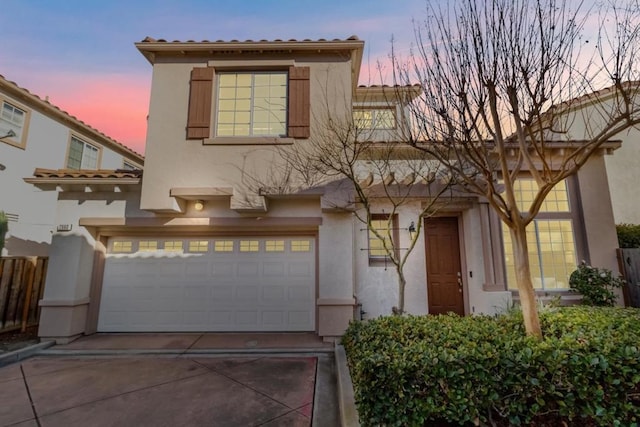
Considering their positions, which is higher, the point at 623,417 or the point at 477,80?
the point at 477,80

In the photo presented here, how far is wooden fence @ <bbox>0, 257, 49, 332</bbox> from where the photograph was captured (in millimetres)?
6938

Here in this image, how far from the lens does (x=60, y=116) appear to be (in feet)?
37.6

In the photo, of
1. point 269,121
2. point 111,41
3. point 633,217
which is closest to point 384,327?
point 269,121

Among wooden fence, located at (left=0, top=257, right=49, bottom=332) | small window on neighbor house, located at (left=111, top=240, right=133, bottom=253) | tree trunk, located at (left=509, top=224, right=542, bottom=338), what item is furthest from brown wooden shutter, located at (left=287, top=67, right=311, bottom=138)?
wooden fence, located at (left=0, top=257, right=49, bottom=332)

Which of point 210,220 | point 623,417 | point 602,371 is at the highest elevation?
point 210,220

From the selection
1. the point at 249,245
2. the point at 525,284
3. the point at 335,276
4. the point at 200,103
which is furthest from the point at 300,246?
the point at 525,284

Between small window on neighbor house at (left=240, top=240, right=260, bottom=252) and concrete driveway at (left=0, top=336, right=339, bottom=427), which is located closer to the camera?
concrete driveway at (left=0, top=336, right=339, bottom=427)

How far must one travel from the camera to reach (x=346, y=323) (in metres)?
6.25

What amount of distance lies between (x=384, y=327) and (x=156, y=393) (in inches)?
138

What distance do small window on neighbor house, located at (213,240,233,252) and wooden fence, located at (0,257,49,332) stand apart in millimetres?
4734

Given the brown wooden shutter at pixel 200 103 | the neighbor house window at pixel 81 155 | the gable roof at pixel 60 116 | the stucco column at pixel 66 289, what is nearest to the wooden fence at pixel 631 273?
the brown wooden shutter at pixel 200 103

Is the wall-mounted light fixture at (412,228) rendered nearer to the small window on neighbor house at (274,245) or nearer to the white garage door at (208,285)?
the white garage door at (208,285)

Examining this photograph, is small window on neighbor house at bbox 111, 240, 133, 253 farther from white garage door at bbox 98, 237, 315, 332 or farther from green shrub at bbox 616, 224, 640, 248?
green shrub at bbox 616, 224, 640, 248

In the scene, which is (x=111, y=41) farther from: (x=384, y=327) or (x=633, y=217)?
(x=633, y=217)
